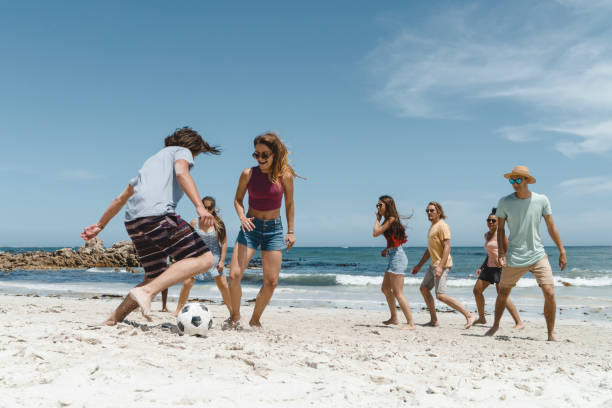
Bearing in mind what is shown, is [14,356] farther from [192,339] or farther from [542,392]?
[542,392]

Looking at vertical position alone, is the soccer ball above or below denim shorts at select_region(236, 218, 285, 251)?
below

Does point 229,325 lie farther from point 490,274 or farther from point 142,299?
point 490,274

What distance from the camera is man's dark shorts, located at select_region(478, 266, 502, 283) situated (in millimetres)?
7070

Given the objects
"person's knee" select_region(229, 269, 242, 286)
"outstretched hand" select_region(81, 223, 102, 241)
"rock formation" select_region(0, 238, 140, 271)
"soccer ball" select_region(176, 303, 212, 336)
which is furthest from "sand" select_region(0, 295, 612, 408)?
"rock formation" select_region(0, 238, 140, 271)

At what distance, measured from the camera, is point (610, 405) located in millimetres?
3027

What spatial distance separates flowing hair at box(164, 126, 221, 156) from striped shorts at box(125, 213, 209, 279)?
2.47 ft

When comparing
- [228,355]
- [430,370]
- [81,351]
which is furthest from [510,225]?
[81,351]

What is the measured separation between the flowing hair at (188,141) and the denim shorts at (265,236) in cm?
97

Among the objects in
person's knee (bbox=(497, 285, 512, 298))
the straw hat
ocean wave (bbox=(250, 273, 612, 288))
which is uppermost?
the straw hat

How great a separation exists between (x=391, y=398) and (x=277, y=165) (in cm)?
271

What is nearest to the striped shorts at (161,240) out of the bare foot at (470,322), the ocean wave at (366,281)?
the bare foot at (470,322)

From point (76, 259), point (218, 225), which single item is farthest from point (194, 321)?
point (76, 259)

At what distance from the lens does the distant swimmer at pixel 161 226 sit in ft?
12.5

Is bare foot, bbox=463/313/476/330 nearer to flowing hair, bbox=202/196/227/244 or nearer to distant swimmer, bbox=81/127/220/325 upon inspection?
flowing hair, bbox=202/196/227/244
